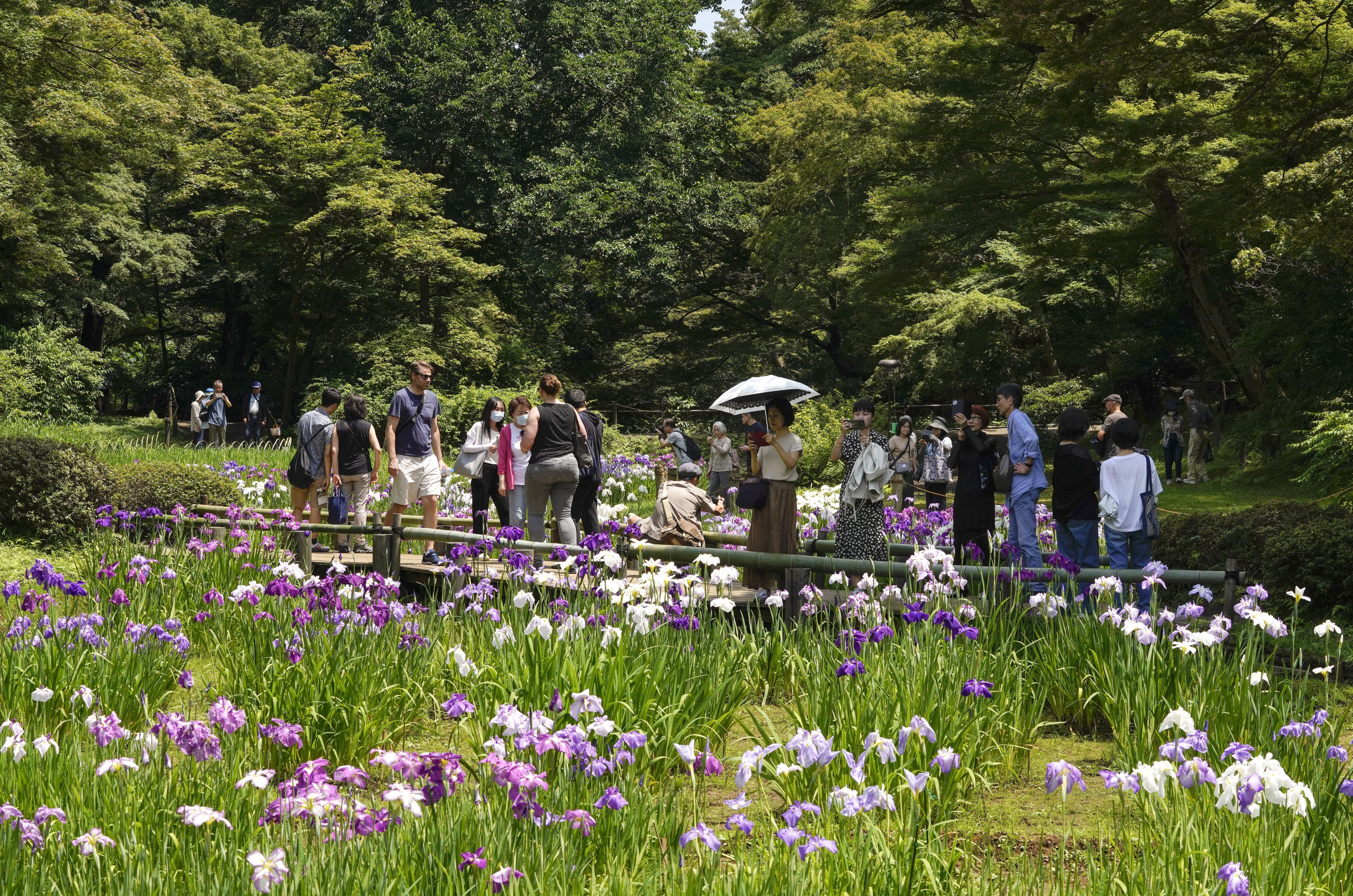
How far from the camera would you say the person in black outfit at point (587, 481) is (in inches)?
366

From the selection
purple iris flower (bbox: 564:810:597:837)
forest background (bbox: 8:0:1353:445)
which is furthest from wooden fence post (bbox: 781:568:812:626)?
forest background (bbox: 8:0:1353:445)

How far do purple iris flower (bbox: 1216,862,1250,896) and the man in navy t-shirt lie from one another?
734cm

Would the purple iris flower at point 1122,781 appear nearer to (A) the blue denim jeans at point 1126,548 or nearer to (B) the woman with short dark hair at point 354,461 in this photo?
(A) the blue denim jeans at point 1126,548

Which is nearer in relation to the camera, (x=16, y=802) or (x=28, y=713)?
(x=16, y=802)

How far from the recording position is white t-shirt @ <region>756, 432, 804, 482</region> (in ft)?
25.1

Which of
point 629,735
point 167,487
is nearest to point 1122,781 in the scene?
point 629,735

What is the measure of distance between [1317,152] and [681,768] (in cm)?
1041

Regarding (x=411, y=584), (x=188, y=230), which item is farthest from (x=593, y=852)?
(x=188, y=230)

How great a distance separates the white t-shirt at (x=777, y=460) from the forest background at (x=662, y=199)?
738cm

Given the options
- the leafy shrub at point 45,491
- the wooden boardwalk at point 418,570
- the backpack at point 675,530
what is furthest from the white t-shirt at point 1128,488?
the leafy shrub at point 45,491

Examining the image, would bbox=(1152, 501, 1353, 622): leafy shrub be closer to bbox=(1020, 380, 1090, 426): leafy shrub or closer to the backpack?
the backpack

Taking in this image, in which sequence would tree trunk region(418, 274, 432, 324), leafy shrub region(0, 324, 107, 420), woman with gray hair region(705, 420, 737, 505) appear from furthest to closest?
tree trunk region(418, 274, 432, 324), leafy shrub region(0, 324, 107, 420), woman with gray hair region(705, 420, 737, 505)

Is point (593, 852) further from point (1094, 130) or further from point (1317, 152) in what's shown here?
point (1094, 130)

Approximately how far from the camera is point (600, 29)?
Answer: 3262cm
